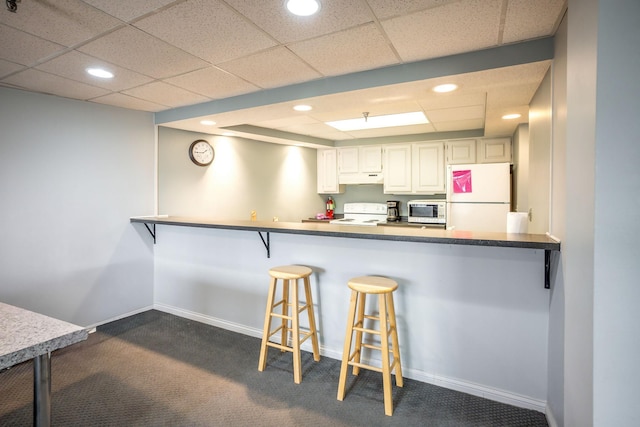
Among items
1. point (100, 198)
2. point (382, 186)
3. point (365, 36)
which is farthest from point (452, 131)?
point (100, 198)

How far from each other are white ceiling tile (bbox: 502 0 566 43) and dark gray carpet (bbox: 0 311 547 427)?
2147 millimetres

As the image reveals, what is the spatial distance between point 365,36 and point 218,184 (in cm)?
289

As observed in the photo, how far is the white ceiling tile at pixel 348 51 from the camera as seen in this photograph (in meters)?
1.84

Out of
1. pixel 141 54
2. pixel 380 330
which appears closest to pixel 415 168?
pixel 380 330

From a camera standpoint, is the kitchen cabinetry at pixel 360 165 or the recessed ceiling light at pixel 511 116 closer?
the recessed ceiling light at pixel 511 116

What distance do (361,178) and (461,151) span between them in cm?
156

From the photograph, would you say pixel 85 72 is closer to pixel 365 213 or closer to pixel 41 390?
pixel 41 390

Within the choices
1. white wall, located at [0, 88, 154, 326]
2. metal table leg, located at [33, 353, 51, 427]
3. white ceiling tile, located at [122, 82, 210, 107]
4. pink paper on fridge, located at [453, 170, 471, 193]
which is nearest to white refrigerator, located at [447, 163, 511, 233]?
pink paper on fridge, located at [453, 170, 471, 193]

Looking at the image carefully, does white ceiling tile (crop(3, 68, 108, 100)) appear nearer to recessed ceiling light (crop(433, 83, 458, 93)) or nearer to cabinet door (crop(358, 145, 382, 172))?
recessed ceiling light (crop(433, 83, 458, 93))

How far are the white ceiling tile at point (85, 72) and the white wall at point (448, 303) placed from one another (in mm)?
1523

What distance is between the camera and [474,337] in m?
2.07

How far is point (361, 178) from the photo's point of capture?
5398mm

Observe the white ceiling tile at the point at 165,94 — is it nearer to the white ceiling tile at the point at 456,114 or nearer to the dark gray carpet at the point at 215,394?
the dark gray carpet at the point at 215,394

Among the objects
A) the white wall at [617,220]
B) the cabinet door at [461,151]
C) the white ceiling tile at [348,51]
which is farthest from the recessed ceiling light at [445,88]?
the cabinet door at [461,151]
